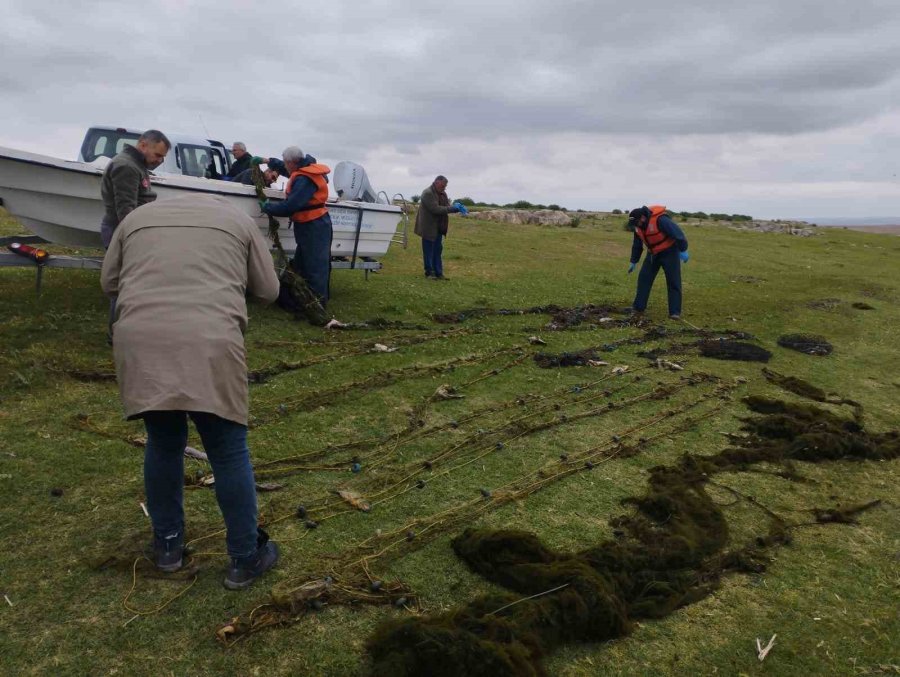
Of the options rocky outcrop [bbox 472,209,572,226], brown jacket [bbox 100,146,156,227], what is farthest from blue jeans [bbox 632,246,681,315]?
rocky outcrop [bbox 472,209,572,226]

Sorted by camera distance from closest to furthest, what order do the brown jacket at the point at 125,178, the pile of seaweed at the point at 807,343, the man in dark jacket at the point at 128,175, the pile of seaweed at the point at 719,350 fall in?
the man in dark jacket at the point at 128,175 < the brown jacket at the point at 125,178 < the pile of seaweed at the point at 719,350 < the pile of seaweed at the point at 807,343

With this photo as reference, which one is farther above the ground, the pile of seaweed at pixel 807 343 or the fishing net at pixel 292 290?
the fishing net at pixel 292 290

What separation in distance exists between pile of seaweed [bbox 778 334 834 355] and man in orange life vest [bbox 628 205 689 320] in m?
1.88

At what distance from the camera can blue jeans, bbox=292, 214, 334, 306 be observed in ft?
30.7

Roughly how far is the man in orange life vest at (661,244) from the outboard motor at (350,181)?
Result: 4.63 meters

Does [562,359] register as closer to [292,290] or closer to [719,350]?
[719,350]

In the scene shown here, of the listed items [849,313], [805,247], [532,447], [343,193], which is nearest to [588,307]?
[343,193]

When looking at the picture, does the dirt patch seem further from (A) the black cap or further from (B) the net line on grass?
(B) the net line on grass

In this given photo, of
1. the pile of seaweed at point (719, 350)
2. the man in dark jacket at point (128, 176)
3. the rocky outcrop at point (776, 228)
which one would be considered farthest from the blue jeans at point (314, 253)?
the rocky outcrop at point (776, 228)

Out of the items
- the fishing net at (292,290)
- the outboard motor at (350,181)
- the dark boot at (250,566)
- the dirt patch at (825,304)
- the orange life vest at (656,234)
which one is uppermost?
the outboard motor at (350,181)

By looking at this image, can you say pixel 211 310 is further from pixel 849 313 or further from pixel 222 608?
pixel 849 313

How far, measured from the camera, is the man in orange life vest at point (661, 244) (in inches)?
451

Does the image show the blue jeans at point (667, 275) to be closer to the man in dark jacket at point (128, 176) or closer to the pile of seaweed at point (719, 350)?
the pile of seaweed at point (719, 350)

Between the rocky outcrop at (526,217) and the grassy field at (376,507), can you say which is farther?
the rocky outcrop at (526,217)
